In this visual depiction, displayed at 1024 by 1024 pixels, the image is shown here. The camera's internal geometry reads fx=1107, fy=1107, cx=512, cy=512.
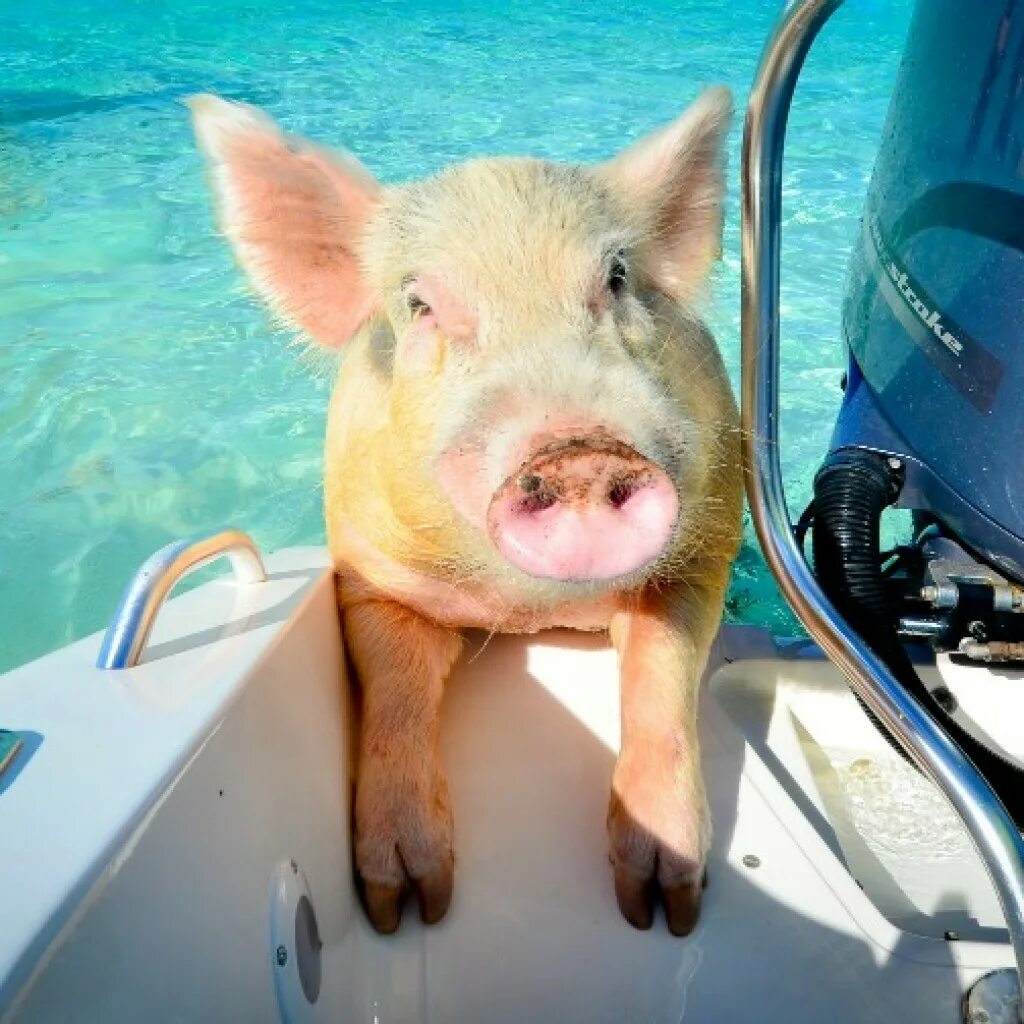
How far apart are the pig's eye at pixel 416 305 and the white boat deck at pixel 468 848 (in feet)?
1.54

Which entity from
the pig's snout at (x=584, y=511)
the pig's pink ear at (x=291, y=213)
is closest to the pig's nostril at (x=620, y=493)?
the pig's snout at (x=584, y=511)

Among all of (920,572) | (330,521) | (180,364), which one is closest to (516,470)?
(330,521)

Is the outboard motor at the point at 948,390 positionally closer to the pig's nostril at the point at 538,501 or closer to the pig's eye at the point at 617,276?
the pig's eye at the point at 617,276

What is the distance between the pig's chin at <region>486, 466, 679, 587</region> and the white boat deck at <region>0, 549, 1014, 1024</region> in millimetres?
367

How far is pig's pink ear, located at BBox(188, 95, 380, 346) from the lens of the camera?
6.07 ft

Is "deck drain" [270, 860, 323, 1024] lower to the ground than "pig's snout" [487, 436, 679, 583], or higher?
lower

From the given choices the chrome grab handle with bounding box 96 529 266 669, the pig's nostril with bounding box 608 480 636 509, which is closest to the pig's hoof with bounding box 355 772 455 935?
the chrome grab handle with bounding box 96 529 266 669

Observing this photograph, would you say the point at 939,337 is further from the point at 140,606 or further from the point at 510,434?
the point at 140,606

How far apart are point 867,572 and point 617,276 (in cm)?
66

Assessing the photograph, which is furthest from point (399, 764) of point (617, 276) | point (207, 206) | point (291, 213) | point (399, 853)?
point (207, 206)

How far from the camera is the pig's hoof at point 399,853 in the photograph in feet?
4.92

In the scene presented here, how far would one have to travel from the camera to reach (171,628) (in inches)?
57.9

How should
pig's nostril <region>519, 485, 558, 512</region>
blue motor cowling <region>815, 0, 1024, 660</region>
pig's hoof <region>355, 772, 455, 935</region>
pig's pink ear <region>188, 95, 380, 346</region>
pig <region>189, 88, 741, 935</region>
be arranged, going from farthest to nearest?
pig's pink ear <region>188, 95, 380, 346</region>, blue motor cowling <region>815, 0, 1024, 660</region>, pig's hoof <region>355, 772, 455, 935</region>, pig <region>189, 88, 741, 935</region>, pig's nostril <region>519, 485, 558, 512</region>

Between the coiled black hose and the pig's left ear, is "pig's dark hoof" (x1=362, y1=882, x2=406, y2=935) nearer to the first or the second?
the coiled black hose
